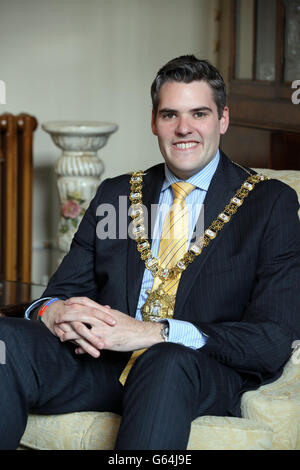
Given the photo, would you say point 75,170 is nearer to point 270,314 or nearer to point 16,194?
point 16,194

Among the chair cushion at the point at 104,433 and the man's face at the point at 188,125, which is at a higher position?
the man's face at the point at 188,125

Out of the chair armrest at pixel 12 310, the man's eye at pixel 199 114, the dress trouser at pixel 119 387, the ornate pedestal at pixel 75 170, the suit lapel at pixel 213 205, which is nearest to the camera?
the dress trouser at pixel 119 387

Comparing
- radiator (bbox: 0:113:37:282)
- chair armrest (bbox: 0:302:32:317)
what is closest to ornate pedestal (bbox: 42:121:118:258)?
radiator (bbox: 0:113:37:282)

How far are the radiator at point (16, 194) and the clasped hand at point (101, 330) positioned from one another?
2331 millimetres

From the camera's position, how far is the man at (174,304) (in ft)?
5.36

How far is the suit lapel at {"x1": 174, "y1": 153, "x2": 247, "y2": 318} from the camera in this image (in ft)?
6.22

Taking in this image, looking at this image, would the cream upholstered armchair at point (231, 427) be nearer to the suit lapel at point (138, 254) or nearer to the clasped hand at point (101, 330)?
the clasped hand at point (101, 330)

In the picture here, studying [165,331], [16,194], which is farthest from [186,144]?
[16,194]

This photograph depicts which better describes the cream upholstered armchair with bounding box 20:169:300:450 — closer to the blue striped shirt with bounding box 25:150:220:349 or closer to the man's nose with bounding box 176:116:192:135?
the blue striped shirt with bounding box 25:150:220:349

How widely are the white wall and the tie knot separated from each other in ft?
6.95

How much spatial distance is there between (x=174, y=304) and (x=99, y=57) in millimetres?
2576

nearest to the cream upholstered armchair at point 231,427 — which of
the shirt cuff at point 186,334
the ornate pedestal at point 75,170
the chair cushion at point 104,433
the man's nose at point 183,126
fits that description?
the chair cushion at point 104,433
